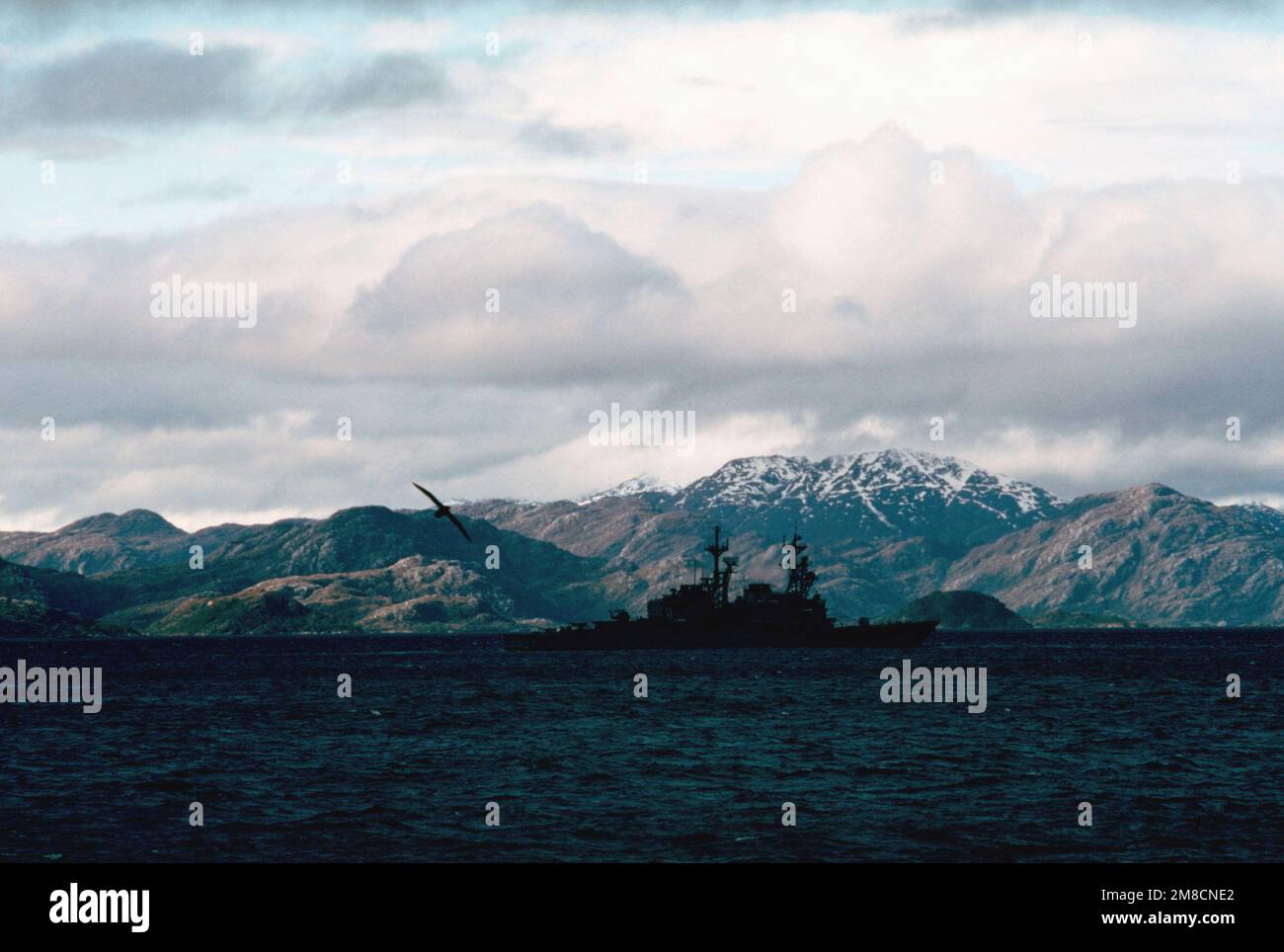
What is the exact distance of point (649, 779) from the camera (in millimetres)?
67500

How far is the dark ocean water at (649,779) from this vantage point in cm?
4962

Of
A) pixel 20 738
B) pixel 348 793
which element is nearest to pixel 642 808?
pixel 348 793

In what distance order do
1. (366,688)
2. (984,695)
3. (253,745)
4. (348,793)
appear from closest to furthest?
(348,793) < (253,745) < (984,695) < (366,688)

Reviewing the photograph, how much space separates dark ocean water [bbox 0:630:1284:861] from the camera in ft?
163

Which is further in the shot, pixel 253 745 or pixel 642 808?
pixel 253 745
